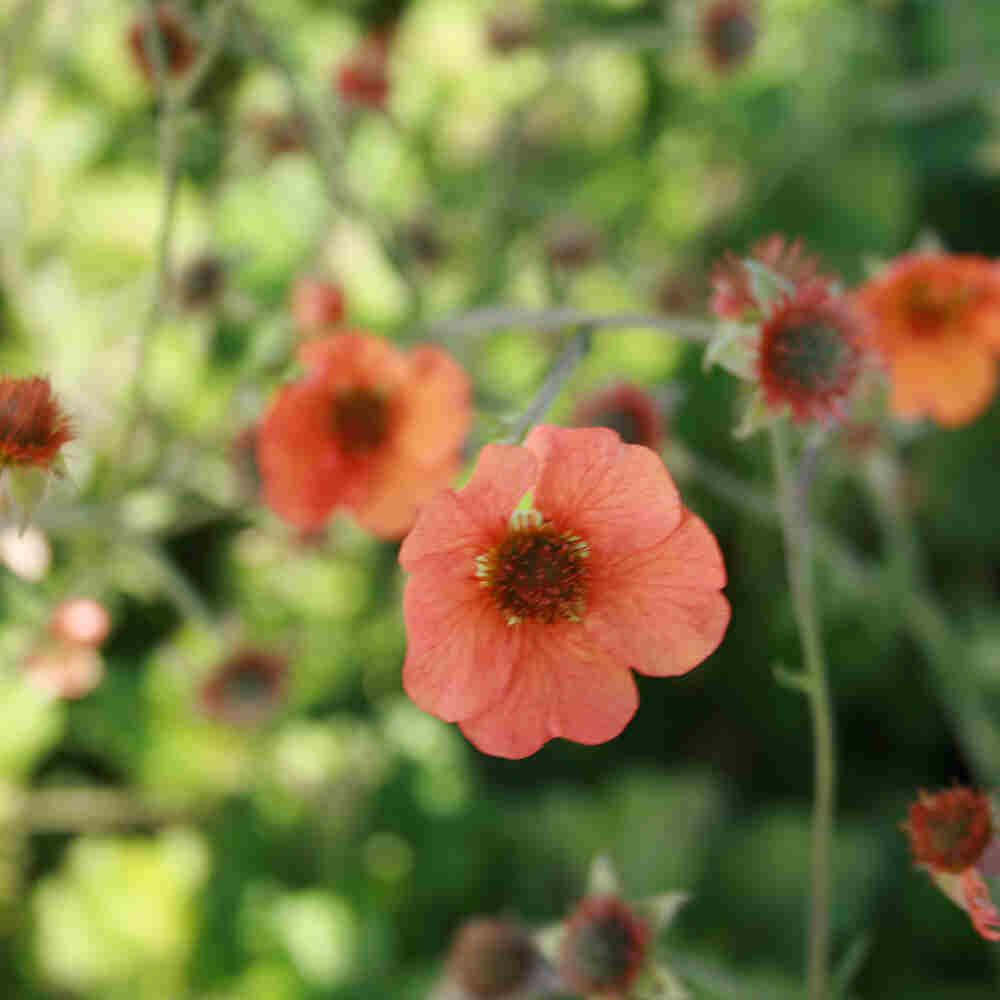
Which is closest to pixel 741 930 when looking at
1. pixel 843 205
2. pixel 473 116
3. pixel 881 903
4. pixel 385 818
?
pixel 881 903

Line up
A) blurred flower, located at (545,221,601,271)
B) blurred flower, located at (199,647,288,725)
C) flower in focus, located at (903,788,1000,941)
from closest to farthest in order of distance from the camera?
flower in focus, located at (903,788,1000,941) < blurred flower, located at (199,647,288,725) < blurred flower, located at (545,221,601,271)

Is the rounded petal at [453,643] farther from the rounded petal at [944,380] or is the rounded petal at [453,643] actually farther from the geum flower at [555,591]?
the rounded petal at [944,380]

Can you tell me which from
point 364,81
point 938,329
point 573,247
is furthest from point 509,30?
point 938,329

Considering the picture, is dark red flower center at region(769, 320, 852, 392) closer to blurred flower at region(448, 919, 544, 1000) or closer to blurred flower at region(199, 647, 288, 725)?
blurred flower at region(448, 919, 544, 1000)

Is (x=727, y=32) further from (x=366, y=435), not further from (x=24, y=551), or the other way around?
(x=24, y=551)

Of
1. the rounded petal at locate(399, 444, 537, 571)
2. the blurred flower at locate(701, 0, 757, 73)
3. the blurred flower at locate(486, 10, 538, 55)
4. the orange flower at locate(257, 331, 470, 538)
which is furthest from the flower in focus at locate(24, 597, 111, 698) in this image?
the blurred flower at locate(701, 0, 757, 73)

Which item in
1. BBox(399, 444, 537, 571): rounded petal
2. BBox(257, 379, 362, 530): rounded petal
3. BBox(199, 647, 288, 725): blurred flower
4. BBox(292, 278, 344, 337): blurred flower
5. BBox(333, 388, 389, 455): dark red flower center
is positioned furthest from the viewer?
BBox(199, 647, 288, 725): blurred flower
